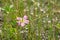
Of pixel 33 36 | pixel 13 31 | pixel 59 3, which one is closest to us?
pixel 33 36

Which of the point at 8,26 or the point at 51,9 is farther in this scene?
the point at 51,9

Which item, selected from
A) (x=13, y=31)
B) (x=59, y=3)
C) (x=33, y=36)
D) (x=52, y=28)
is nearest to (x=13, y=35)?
(x=13, y=31)

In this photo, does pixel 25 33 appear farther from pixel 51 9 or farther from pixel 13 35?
pixel 51 9

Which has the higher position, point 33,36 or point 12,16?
point 12,16

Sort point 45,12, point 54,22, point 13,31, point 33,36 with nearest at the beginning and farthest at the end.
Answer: point 33,36 < point 13,31 < point 54,22 < point 45,12

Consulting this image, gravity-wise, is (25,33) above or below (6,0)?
below

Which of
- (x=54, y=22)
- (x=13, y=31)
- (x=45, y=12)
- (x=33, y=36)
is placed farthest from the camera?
(x=45, y=12)

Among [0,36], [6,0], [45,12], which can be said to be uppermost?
[6,0]

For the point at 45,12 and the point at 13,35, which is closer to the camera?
the point at 13,35

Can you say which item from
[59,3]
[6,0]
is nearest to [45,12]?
[59,3]

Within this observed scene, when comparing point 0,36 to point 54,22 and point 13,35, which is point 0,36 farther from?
point 54,22
